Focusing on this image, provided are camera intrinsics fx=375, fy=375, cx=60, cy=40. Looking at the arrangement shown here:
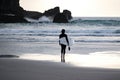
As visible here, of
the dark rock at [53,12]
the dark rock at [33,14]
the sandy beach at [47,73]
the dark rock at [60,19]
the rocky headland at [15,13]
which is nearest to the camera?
the sandy beach at [47,73]

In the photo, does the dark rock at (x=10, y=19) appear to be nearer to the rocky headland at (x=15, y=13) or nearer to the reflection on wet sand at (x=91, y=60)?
the rocky headland at (x=15, y=13)

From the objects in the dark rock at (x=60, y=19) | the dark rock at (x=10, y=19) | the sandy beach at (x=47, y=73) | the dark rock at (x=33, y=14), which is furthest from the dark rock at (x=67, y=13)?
the sandy beach at (x=47, y=73)

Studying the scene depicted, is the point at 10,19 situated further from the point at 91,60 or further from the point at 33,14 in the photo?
the point at 91,60

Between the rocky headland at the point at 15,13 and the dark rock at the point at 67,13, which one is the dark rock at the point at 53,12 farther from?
the dark rock at the point at 67,13

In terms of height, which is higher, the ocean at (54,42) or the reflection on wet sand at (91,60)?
the reflection on wet sand at (91,60)

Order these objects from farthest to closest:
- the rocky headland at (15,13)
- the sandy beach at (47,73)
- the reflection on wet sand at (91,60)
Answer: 1. the rocky headland at (15,13)
2. the reflection on wet sand at (91,60)
3. the sandy beach at (47,73)

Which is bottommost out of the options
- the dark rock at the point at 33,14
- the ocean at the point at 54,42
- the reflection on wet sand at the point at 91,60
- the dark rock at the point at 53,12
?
the dark rock at the point at 33,14

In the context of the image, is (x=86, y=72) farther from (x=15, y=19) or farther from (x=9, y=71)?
(x=15, y=19)

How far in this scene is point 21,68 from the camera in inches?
485

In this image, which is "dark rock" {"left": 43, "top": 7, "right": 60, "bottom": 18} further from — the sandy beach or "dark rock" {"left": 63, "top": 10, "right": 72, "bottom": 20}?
the sandy beach

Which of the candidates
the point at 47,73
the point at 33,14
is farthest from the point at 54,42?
the point at 33,14

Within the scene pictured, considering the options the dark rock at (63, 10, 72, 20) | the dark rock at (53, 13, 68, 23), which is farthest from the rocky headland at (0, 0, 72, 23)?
the dark rock at (53, 13, 68, 23)

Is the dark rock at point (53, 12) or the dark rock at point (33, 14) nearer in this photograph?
the dark rock at point (53, 12)

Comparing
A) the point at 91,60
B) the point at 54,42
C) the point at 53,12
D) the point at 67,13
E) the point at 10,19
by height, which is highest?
the point at 91,60
